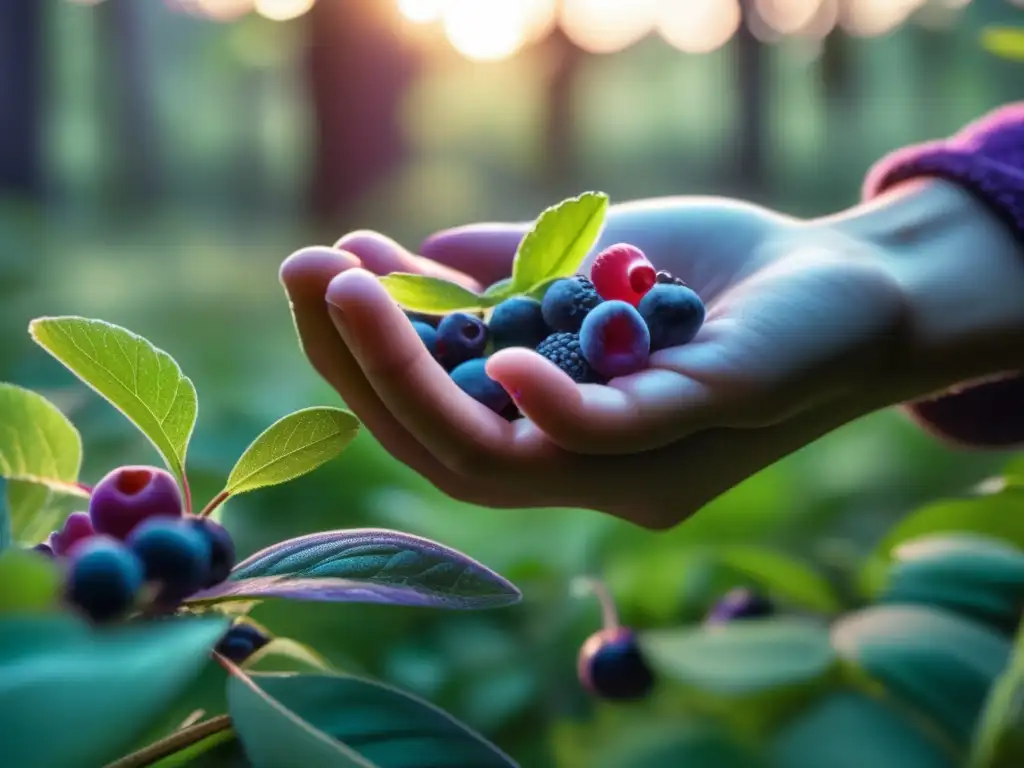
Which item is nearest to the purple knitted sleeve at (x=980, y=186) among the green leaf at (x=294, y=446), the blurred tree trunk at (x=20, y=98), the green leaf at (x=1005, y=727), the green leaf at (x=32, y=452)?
the green leaf at (x=1005, y=727)

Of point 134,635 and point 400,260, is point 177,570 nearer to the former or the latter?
point 134,635

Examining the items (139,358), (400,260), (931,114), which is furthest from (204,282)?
(931,114)

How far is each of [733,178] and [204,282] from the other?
491 cm

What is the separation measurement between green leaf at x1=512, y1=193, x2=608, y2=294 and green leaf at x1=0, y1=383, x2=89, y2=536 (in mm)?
357

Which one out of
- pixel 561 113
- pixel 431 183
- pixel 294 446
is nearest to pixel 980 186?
pixel 294 446

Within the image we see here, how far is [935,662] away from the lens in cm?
92

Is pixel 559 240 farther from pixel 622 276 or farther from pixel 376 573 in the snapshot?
pixel 376 573

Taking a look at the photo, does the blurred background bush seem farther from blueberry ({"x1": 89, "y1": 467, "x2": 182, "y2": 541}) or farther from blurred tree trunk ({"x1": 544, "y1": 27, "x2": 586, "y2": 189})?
blueberry ({"x1": 89, "y1": 467, "x2": 182, "y2": 541})

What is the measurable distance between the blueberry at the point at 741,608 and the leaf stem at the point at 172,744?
0.77 metres

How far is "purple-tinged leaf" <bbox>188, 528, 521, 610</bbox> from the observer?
445 mm

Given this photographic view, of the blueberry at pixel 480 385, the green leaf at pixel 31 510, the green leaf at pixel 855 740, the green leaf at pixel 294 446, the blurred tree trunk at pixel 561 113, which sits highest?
the green leaf at pixel 294 446

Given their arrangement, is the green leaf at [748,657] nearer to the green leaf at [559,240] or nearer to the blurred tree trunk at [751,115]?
the green leaf at [559,240]

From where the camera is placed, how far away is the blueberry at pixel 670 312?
79 centimetres

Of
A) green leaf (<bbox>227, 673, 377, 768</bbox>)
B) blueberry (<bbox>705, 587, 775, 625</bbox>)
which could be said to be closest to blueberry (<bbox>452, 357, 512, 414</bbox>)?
green leaf (<bbox>227, 673, 377, 768</bbox>)
